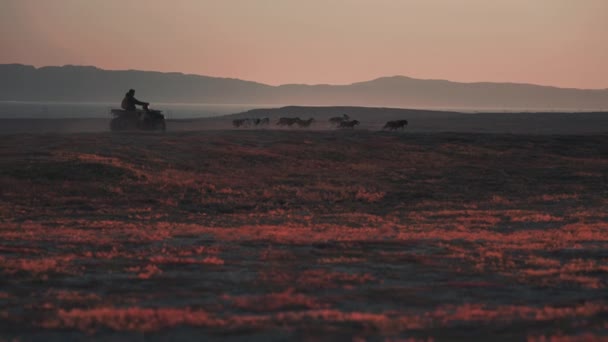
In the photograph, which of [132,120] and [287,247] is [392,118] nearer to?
[132,120]

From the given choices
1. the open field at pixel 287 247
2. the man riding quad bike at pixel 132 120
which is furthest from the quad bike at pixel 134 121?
the open field at pixel 287 247

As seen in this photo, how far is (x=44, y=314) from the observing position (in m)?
10.8

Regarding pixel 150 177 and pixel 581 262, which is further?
pixel 150 177

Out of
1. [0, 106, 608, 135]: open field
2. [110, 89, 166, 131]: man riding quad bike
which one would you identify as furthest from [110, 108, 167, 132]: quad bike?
[0, 106, 608, 135]: open field

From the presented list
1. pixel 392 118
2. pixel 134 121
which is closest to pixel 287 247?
pixel 134 121

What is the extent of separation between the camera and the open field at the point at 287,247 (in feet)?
34.0

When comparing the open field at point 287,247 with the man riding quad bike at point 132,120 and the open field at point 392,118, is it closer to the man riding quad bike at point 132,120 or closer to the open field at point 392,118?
the man riding quad bike at point 132,120

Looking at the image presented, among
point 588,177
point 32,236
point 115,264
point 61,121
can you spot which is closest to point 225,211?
point 32,236

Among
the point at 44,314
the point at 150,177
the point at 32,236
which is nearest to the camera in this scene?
the point at 44,314

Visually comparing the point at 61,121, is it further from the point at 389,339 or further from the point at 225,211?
the point at 389,339

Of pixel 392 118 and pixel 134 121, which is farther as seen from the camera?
pixel 392 118

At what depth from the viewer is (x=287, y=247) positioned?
56.5 ft

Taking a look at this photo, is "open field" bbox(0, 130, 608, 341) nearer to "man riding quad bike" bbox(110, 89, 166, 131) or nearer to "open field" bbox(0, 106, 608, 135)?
"man riding quad bike" bbox(110, 89, 166, 131)

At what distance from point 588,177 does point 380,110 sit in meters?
125
